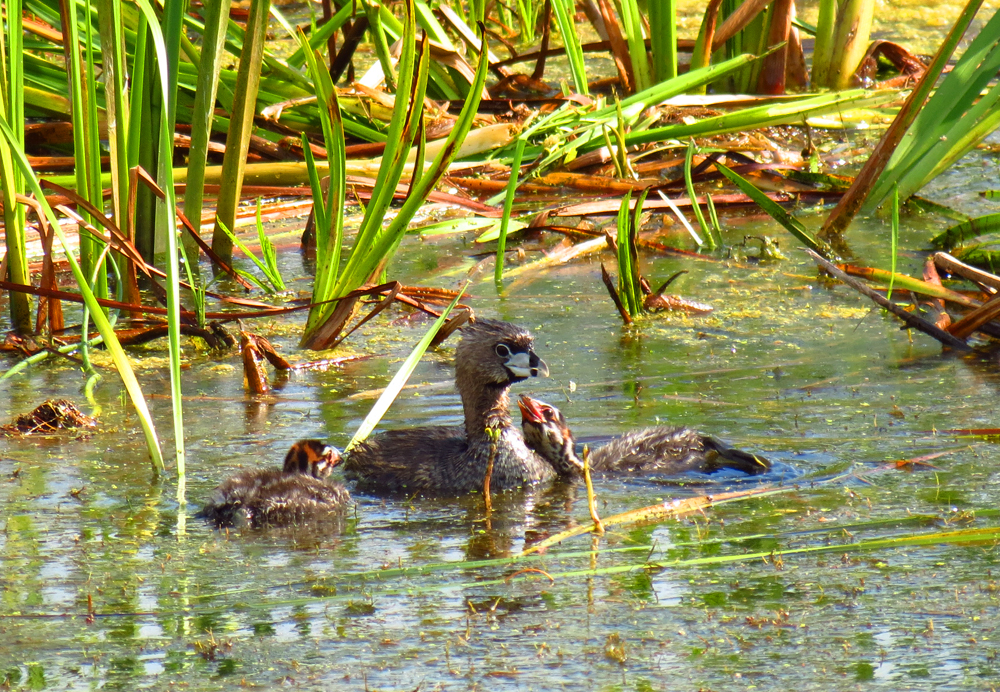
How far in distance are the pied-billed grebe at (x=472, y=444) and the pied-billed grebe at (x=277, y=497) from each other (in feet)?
0.94

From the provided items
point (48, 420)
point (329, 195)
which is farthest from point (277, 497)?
point (329, 195)

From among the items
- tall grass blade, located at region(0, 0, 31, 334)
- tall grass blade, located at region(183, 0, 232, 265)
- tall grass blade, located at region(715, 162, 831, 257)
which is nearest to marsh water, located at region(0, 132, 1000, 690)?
tall grass blade, located at region(0, 0, 31, 334)

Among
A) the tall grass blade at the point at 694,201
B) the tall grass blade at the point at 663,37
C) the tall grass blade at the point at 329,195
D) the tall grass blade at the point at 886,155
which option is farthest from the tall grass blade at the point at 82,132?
the tall grass blade at the point at 663,37

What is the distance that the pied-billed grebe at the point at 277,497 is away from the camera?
12.7ft

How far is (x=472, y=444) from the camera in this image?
4578 mm

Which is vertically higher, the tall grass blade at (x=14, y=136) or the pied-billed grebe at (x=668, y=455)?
the tall grass blade at (x=14, y=136)

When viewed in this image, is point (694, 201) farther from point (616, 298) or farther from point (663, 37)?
point (663, 37)

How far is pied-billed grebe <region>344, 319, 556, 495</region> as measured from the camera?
445cm

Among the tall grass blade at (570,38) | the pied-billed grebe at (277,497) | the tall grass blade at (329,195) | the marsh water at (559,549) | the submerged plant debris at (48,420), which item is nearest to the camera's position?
the marsh water at (559,549)

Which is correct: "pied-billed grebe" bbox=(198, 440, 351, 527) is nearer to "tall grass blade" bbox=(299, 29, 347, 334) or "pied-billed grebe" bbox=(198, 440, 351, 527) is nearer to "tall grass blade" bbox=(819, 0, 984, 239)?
"tall grass blade" bbox=(299, 29, 347, 334)

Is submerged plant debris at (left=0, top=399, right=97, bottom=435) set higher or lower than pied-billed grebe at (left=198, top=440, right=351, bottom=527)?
higher

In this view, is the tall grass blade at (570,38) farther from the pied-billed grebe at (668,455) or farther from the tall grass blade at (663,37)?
the pied-billed grebe at (668,455)

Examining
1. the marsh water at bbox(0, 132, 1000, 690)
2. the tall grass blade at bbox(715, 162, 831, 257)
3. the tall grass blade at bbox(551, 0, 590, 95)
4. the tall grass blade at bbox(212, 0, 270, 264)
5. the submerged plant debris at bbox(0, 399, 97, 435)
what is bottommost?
the marsh water at bbox(0, 132, 1000, 690)

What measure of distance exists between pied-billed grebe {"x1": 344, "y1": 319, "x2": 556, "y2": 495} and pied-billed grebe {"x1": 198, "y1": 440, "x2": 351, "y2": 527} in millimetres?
286
